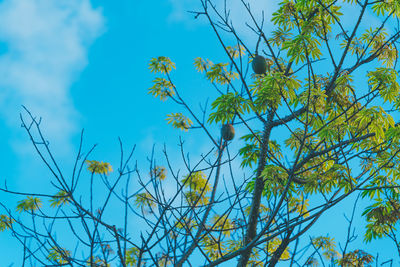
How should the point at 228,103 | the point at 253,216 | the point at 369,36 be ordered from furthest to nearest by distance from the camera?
the point at 369,36 → the point at 253,216 → the point at 228,103

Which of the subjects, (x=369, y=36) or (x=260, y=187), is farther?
(x=369, y=36)

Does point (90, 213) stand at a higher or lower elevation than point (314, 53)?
lower

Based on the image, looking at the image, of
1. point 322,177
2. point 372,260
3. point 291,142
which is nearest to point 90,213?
point 322,177

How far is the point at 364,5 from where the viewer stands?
5.05 metres

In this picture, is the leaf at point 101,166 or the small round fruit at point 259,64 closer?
the small round fruit at point 259,64

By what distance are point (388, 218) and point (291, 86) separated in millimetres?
2407

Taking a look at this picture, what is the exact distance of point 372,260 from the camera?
5.04 metres

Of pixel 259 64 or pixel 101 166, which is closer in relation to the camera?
pixel 259 64

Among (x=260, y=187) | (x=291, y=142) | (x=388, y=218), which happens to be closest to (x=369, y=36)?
(x=291, y=142)

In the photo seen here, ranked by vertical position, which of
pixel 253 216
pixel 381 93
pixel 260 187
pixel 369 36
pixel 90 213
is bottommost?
pixel 90 213

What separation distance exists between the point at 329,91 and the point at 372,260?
2.26 m

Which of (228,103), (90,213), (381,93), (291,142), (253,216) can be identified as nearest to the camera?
(90,213)

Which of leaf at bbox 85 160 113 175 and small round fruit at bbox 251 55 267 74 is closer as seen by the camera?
small round fruit at bbox 251 55 267 74

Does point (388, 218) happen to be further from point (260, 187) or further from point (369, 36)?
point (369, 36)
